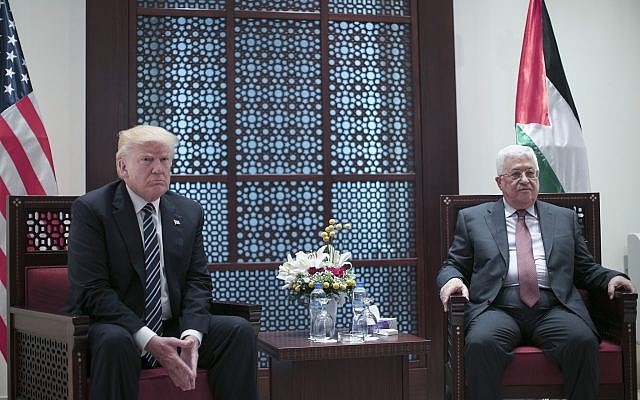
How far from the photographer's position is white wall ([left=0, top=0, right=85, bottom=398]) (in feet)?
14.0

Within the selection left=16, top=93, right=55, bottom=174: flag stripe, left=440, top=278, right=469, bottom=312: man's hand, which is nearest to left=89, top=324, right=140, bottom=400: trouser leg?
left=440, top=278, right=469, bottom=312: man's hand

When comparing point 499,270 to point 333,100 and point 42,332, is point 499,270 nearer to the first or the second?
point 333,100

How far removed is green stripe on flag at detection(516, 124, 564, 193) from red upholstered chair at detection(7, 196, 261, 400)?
192cm

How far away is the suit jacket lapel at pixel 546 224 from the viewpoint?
12.1 feet

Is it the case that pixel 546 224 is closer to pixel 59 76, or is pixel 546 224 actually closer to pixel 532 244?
→ pixel 532 244

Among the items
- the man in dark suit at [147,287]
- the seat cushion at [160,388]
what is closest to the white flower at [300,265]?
the man in dark suit at [147,287]

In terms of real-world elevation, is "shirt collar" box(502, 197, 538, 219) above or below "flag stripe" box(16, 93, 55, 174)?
below

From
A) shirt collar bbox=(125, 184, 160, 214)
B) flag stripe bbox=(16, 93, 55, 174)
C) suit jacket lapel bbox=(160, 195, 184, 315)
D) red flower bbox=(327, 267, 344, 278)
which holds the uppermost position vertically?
flag stripe bbox=(16, 93, 55, 174)

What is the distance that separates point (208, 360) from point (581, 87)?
2958mm

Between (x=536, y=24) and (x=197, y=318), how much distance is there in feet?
8.47

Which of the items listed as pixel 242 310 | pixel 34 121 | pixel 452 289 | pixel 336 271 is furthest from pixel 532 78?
pixel 34 121

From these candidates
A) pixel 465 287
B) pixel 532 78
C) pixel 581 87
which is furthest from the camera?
pixel 581 87

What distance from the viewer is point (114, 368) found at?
2.80 meters

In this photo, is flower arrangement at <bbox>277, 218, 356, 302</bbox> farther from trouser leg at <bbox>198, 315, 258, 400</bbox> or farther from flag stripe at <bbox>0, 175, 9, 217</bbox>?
flag stripe at <bbox>0, 175, 9, 217</bbox>
